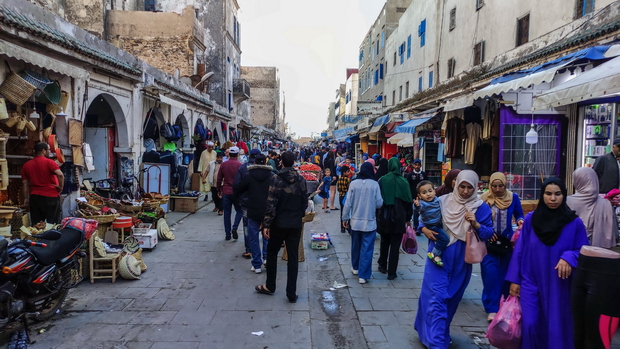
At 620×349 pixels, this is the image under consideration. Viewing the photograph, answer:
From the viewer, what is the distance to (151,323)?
4352 millimetres

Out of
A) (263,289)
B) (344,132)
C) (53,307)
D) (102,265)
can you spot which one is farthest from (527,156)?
(344,132)

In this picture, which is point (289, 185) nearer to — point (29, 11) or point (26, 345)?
point (26, 345)

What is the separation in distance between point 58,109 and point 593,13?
10872 millimetres

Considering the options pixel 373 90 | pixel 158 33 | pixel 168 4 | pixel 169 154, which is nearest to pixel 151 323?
pixel 169 154

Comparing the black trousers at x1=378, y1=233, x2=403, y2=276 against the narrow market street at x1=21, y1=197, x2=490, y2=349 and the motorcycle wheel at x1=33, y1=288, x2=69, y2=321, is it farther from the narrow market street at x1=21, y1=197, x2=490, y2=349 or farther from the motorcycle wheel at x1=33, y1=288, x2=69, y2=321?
the motorcycle wheel at x1=33, y1=288, x2=69, y2=321

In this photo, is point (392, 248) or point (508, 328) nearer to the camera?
point (508, 328)

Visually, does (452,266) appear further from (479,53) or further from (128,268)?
(479,53)

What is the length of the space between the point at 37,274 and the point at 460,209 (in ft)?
14.0

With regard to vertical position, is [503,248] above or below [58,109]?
below

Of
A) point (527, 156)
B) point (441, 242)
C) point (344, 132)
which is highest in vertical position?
point (344, 132)

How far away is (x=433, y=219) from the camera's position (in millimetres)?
3889

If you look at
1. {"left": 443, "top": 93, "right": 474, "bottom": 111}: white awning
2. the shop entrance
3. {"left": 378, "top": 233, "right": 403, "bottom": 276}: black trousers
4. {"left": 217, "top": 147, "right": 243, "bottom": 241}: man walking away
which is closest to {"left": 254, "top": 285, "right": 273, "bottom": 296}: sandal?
{"left": 378, "top": 233, "right": 403, "bottom": 276}: black trousers

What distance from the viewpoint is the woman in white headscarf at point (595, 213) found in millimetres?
3723

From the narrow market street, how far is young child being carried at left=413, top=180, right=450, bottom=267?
37.3 inches
